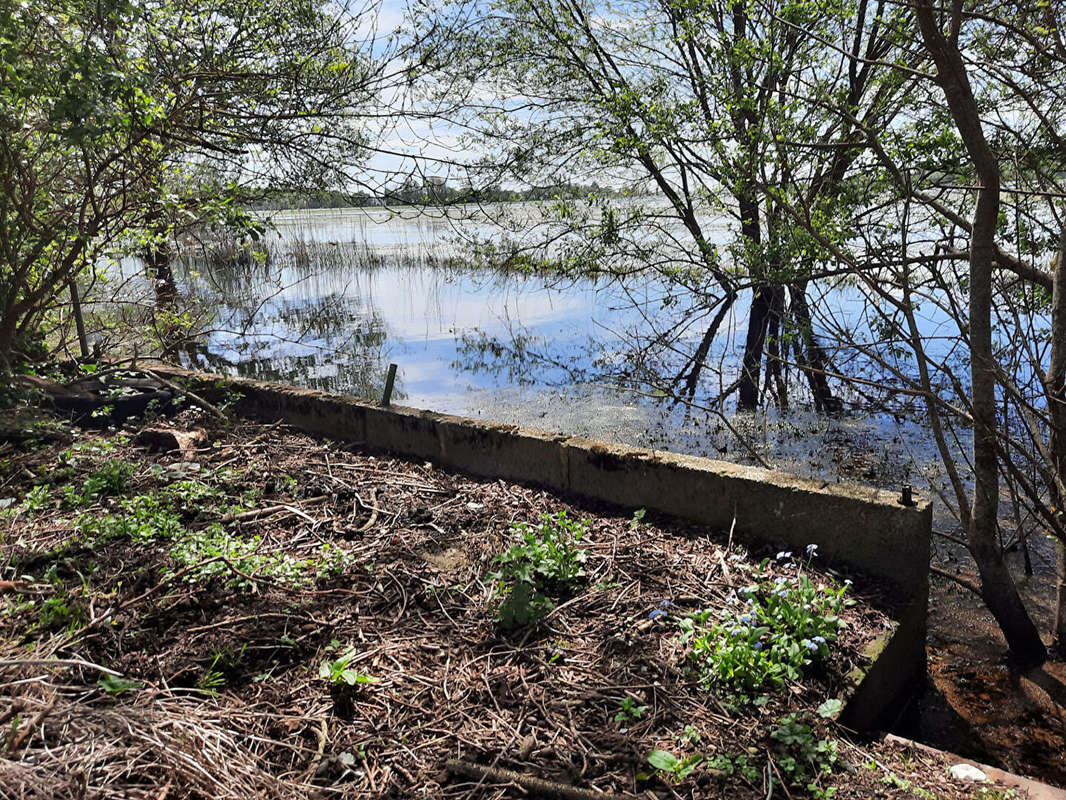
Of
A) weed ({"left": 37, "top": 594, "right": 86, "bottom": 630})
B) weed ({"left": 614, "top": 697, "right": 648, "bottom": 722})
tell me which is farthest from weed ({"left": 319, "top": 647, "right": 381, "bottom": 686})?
weed ({"left": 37, "top": 594, "right": 86, "bottom": 630})

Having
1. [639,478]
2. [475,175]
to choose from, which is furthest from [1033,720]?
[475,175]

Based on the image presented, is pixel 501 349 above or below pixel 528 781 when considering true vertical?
below

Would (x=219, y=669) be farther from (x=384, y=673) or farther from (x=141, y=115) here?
(x=141, y=115)

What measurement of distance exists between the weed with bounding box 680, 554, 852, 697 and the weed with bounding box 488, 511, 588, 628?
56cm

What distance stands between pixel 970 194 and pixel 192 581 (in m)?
5.54

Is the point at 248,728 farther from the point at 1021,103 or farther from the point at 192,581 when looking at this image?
the point at 1021,103

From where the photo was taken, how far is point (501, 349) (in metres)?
12.2

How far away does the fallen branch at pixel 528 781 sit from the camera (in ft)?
6.75

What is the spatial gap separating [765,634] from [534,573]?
98 cm

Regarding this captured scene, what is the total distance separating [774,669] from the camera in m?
2.54

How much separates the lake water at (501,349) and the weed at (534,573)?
A: 1.82m

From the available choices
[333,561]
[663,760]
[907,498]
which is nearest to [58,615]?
[333,561]

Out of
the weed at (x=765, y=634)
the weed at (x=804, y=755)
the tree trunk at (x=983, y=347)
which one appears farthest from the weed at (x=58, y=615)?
the tree trunk at (x=983, y=347)

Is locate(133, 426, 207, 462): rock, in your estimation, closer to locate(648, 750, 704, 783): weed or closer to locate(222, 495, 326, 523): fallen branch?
locate(222, 495, 326, 523): fallen branch
